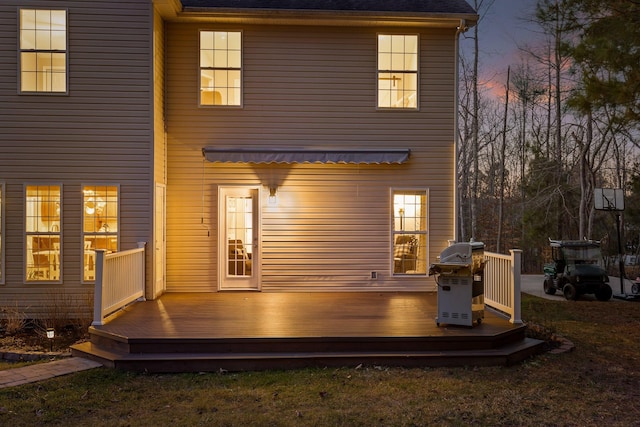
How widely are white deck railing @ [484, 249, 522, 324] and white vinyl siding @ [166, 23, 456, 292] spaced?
2.26m

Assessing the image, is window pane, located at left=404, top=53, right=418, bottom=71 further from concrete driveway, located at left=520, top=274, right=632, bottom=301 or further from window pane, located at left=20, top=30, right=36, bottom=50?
window pane, located at left=20, top=30, right=36, bottom=50

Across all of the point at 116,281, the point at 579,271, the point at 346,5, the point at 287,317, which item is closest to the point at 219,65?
the point at 346,5

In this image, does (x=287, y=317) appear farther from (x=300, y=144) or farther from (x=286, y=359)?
(x=300, y=144)

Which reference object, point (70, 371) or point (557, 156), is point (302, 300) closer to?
point (70, 371)

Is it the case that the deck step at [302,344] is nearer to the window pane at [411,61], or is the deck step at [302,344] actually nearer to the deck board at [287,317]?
the deck board at [287,317]

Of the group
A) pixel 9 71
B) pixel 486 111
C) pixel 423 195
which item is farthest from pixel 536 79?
pixel 9 71

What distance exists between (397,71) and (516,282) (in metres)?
5.06

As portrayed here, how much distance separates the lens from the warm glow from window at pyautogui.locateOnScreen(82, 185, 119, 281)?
358 inches

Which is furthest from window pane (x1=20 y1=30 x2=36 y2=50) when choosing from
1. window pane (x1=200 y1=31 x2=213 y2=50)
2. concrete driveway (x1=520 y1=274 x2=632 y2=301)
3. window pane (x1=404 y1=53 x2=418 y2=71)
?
concrete driveway (x1=520 y1=274 x2=632 y2=301)

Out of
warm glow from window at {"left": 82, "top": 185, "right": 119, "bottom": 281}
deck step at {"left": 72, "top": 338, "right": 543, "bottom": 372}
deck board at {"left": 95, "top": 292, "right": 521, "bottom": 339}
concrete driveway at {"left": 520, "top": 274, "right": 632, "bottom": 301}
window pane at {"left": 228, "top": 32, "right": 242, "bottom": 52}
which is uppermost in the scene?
window pane at {"left": 228, "top": 32, "right": 242, "bottom": 52}

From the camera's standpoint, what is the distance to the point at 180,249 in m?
10.1

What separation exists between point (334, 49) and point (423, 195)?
11.1ft

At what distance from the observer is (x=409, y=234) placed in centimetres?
1042

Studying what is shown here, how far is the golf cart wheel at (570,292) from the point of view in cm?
1143
